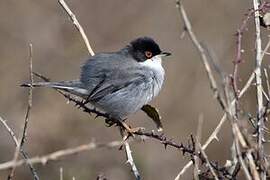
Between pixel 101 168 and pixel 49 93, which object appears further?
pixel 49 93

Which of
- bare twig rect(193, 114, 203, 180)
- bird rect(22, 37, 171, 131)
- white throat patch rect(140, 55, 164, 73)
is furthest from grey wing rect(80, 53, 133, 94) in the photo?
bare twig rect(193, 114, 203, 180)

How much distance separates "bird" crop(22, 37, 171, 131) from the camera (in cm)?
535

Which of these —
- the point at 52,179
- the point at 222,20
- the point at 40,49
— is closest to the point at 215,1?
the point at 222,20

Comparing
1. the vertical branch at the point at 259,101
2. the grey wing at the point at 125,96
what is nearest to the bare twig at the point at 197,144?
the vertical branch at the point at 259,101

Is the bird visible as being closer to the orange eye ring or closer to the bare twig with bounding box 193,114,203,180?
the orange eye ring

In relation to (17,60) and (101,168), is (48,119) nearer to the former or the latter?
(17,60)

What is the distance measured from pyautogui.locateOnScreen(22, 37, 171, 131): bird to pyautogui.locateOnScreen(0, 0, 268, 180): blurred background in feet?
13.2

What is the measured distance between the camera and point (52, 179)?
859cm

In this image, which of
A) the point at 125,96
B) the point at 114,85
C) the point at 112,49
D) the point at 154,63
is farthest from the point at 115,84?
the point at 112,49

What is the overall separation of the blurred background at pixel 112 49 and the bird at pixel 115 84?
13.2 feet

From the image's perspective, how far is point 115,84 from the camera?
5.49 meters

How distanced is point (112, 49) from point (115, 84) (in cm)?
550

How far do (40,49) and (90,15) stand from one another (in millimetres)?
1167

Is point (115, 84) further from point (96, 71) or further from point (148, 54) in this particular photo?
point (148, 54)
